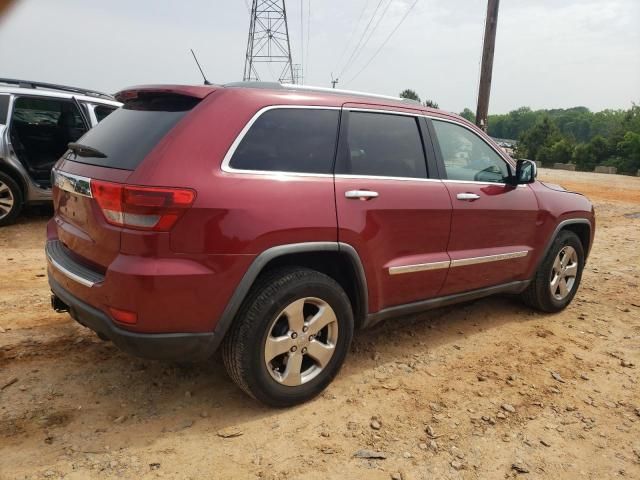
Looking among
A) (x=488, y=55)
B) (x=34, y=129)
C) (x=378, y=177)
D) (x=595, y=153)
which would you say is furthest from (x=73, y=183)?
(x=595, y=153)

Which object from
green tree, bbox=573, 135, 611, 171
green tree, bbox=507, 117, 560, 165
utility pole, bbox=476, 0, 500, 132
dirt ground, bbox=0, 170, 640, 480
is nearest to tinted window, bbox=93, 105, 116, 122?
dirt ground, bbox=0, 170, 640, 480

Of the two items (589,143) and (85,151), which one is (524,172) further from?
(589,143)

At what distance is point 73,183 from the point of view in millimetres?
2756

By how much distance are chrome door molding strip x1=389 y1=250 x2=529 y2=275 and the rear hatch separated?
1.48 meters

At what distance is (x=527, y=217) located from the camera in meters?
4.12

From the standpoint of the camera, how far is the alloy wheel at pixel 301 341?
109 inches

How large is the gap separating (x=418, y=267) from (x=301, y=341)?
0.98 meters

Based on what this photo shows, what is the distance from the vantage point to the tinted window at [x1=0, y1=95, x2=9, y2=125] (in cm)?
657

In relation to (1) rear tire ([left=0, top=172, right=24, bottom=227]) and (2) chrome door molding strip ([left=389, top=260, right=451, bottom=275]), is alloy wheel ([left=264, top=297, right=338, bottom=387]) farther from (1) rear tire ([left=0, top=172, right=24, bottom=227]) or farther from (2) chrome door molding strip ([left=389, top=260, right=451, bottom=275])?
(1) rear tire ([left=0, top=172, right=24, bottom=227])

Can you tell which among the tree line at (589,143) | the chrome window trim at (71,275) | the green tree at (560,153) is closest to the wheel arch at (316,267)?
the chrome window trim at (71,275)

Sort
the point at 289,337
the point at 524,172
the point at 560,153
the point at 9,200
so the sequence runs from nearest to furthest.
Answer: the point at 289,337, the point at 524,172, the point at 9,200, the point at 560,153

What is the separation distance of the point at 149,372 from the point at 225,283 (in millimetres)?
1116

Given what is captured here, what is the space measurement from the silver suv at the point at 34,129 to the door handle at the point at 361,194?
447 cm

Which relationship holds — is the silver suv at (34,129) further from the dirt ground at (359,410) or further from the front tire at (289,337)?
the front tire at (289,337)
